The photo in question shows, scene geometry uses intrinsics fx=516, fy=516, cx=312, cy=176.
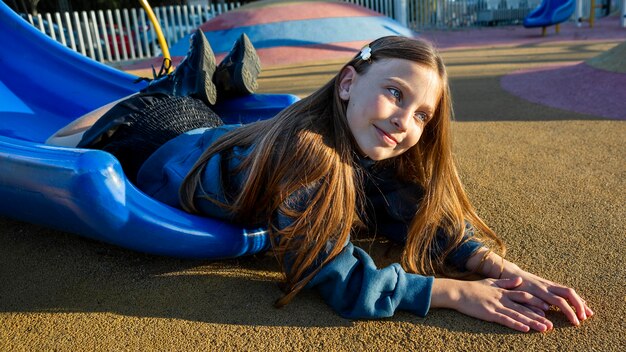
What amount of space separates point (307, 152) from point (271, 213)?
182 mm

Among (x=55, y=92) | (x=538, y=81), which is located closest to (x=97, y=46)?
(x=55, y=92)

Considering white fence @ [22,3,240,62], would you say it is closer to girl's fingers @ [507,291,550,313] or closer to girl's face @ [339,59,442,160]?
girl's face @ [339,59,442,160]

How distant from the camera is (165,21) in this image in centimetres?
916

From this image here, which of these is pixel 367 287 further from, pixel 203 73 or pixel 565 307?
pixel 203 73

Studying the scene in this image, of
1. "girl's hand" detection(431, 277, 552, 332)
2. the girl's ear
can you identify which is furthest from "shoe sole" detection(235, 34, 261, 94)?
"girl's hand" detection(431, 277, 552, 332)

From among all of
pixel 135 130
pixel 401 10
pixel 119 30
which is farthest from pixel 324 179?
pixel 401 10

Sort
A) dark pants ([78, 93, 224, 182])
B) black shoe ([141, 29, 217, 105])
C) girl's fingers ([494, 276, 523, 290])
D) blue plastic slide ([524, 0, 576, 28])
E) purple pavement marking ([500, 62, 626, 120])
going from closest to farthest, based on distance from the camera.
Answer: girl's fingers ([494, 276, 523, 290]) → dark pants ([78, 93, 224, 182]) → black shoe ([141, 29, 217, 105]) → purple pavement marking ([500, 62, 626, 120]) → blue plastic slide ([524, 0, 576, 28])

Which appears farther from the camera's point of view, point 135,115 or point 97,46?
point 97,46

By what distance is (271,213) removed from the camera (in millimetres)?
1300

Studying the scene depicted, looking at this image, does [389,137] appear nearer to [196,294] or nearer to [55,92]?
[196,294]

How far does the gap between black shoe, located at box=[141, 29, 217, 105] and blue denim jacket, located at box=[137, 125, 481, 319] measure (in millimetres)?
303

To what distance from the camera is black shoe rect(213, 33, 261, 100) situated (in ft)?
7.11

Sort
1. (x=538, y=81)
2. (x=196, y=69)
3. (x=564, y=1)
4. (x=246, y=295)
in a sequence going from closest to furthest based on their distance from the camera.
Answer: (x=246, y=295) < (x=196, y=69) < (x=538, y=81) < (x=564, y=1)

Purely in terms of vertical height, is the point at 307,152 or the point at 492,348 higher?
the point at 307,152
